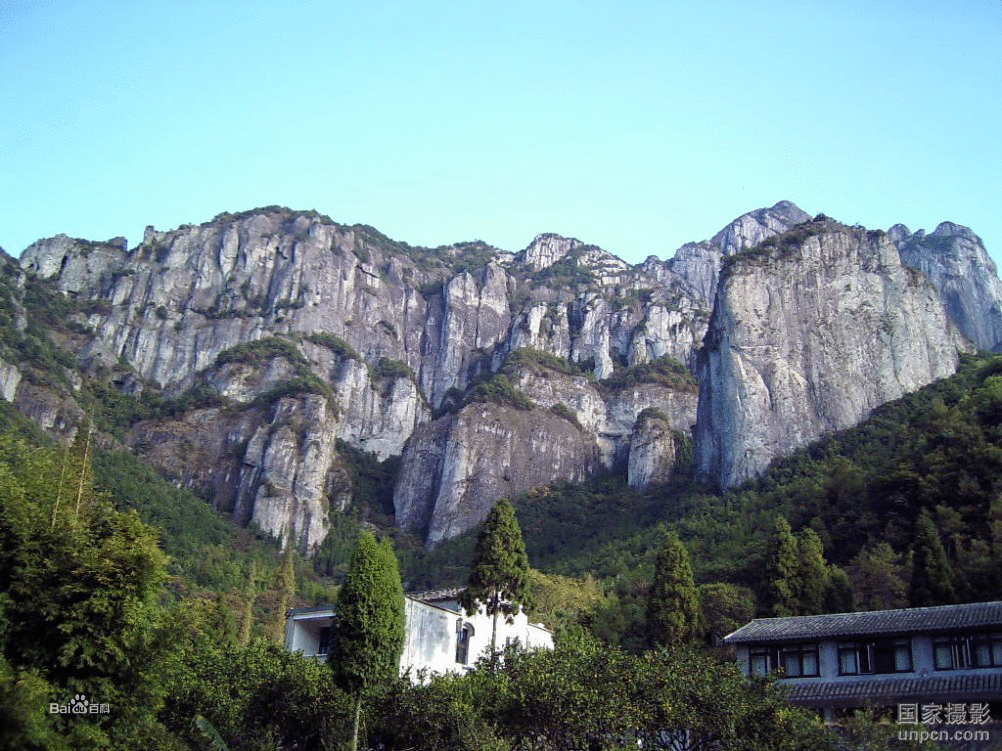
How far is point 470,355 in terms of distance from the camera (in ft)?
571

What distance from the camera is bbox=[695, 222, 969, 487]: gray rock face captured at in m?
106

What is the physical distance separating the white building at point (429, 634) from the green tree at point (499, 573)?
97 centimetres

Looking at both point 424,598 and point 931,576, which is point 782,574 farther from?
point 424,598

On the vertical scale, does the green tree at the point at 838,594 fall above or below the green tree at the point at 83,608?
above

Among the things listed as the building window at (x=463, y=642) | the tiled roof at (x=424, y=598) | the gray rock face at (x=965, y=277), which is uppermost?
the gray rock face at (x=965, y=277)

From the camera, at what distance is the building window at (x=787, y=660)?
3753cm

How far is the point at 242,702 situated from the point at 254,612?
161 ft

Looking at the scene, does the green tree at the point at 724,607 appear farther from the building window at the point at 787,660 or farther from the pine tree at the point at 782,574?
the building window at the point at 787,660

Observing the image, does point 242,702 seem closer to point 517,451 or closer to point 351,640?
point 351,640

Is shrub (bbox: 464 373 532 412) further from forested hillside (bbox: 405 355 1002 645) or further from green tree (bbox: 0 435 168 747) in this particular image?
green tree (bbox: 0 435 168 747)

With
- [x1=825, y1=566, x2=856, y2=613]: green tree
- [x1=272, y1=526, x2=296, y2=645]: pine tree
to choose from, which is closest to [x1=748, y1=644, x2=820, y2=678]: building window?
[x1=825, y1=566, x2=856, y2=613]: green tree

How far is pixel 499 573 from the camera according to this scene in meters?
44.8

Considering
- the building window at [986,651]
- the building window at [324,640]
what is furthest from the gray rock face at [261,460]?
the building window at [986,651]

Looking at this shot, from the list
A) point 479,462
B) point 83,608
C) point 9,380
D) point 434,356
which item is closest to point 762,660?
point 83,608
